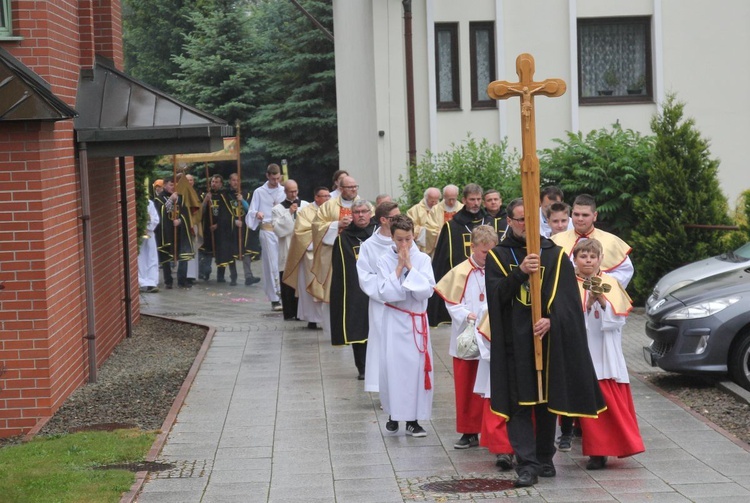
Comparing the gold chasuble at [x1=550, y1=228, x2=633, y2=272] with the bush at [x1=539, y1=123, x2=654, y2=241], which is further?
the bush at [x1=539, y1=123, x2=654, y2=241]

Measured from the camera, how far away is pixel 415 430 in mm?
9914

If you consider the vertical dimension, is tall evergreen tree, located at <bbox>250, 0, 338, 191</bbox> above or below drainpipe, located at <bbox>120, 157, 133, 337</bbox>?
above

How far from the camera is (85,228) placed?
11.9 m

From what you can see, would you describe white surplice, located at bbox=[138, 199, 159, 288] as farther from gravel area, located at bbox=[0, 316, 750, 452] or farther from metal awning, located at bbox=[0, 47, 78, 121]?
metal awning, located at bbox=[0, 47, 78, 121]

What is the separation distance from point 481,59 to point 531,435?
580 inches

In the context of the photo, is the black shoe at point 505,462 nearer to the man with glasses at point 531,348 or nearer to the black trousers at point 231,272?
the man with glasses at point 531,348

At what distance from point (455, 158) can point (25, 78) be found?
1078cm

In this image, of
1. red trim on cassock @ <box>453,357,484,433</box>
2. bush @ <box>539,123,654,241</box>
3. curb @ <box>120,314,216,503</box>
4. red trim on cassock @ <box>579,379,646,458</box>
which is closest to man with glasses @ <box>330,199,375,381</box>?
curb @ <box>120,314,216,503</box>

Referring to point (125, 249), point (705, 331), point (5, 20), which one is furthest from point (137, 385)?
point (705, 331)

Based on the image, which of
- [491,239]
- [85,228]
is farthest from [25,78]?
[491,239]

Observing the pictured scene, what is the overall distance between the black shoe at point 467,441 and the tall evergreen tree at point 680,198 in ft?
27.0

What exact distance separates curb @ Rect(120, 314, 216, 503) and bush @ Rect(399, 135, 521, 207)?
5332 millimetres

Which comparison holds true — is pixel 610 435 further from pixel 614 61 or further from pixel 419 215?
pixel 614 61

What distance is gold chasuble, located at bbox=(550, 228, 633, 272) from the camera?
9.77 m
